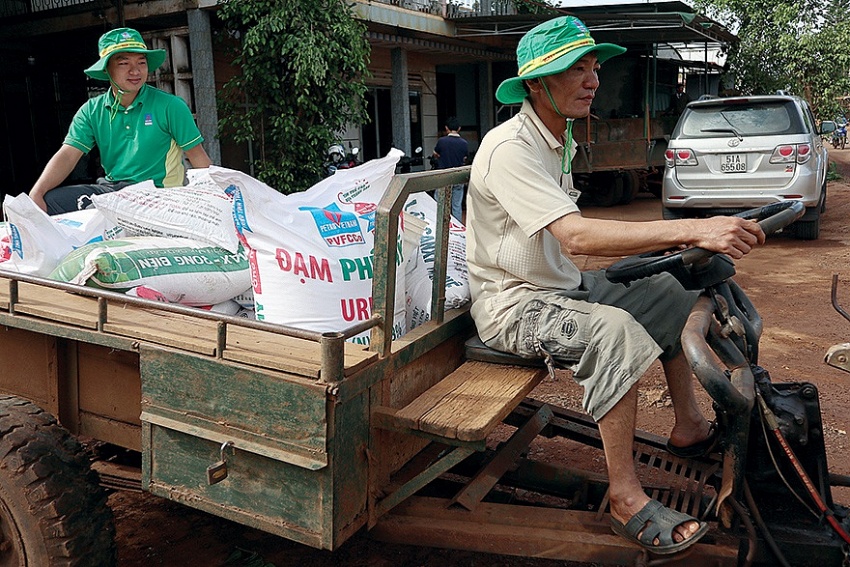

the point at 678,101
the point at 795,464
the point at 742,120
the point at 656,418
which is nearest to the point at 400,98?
the point at 742,120

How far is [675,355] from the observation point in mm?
2639

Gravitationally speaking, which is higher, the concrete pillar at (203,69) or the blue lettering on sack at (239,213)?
the concrete pillar at (203,69)

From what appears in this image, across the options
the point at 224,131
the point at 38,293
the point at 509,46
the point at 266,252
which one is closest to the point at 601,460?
the point at 266,252

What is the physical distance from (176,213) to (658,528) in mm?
1990

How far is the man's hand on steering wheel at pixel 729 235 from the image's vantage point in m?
2.02

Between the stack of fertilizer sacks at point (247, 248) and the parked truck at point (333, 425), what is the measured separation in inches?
7.1

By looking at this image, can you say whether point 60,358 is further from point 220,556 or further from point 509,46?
point 509,46

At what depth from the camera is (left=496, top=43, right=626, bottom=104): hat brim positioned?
240 cm

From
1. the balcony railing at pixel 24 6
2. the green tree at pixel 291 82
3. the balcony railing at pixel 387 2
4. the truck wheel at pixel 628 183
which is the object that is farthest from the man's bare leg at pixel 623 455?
the truck wheel at pixel 628 183

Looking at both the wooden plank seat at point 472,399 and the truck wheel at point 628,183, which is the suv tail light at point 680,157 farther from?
the wooden plank seat at point 472,399

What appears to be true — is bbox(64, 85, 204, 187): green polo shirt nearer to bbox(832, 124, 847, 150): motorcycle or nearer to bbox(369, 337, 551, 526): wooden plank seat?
bbox(369, 337, 551, 526): wooden plank seat

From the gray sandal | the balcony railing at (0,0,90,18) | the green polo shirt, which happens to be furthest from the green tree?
the gray sandal

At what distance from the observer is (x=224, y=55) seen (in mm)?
10641

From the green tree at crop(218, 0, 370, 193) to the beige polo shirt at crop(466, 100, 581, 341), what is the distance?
734cm
